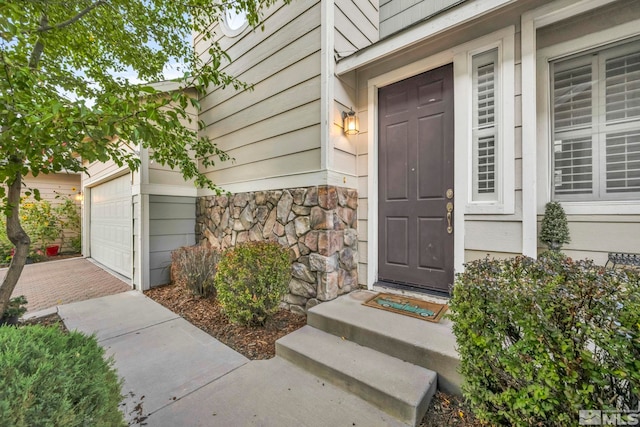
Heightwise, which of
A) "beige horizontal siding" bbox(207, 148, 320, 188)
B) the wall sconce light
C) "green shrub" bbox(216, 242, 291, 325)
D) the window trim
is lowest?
"green shrub" bbox(216, 242, 291, 325)

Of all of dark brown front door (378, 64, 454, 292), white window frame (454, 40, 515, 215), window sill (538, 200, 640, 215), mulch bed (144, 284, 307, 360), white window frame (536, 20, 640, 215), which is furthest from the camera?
dark brown front door (378, 64, 454, 292)

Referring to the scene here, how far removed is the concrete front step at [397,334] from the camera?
1783mm

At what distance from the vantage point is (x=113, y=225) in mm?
5551

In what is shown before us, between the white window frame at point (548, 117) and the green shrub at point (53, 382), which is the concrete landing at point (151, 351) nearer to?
the green shrub at point (53, 382)

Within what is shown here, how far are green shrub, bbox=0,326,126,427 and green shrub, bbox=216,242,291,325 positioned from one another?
4.64ft

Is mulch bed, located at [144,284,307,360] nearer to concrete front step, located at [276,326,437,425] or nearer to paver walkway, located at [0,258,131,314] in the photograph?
concrete front step, located at [276,326,437,425]

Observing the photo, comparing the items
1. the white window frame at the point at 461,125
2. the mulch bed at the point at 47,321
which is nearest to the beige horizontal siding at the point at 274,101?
the white window frame at the point at 461,125

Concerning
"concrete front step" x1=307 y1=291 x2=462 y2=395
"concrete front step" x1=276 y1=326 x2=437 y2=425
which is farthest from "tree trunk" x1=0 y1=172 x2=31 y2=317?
"concrete front step" x1=307 y1=291 x2=462 y2=395

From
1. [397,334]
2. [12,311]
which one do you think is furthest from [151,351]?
[397,334]

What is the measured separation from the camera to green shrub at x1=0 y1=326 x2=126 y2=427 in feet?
2.69

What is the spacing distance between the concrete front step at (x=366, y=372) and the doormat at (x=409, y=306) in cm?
54

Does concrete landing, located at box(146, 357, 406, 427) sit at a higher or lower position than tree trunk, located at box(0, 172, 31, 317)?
lower

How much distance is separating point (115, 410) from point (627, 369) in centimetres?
210

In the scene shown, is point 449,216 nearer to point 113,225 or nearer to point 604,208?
point 604,208
